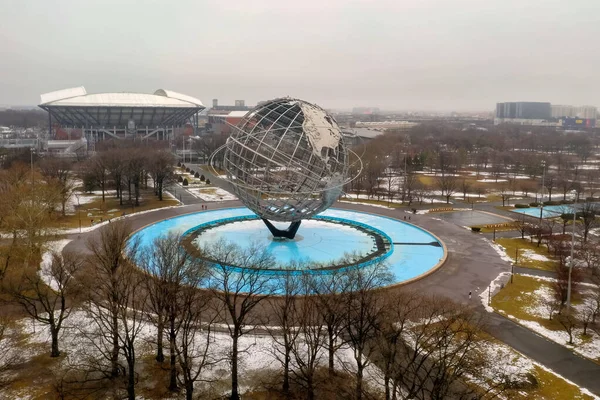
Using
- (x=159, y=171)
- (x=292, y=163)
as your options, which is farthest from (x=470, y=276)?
(x=159, y=171)

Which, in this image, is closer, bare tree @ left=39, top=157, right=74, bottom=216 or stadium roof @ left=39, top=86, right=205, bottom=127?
bare tree @ left=39, top=157, right=74, bottom=216

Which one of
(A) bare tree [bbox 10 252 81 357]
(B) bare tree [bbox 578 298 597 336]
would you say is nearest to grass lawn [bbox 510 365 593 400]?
(B) bare tree [bbox 578 298 597 336]

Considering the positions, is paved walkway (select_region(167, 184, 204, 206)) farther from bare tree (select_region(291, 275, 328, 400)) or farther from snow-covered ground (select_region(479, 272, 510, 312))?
bare tree (select_region(291, 275, 328, 400))

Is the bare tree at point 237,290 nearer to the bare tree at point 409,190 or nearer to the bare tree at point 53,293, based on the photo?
the bare tree at point 53,293

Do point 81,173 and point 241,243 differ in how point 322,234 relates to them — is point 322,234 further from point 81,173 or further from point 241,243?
point 81,173

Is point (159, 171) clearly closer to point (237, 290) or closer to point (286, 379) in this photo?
point (237, 290)

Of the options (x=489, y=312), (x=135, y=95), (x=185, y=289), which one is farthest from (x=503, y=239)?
(x=135, y=95)


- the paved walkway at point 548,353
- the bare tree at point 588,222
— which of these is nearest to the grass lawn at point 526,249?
the bare tree at point 588,222
